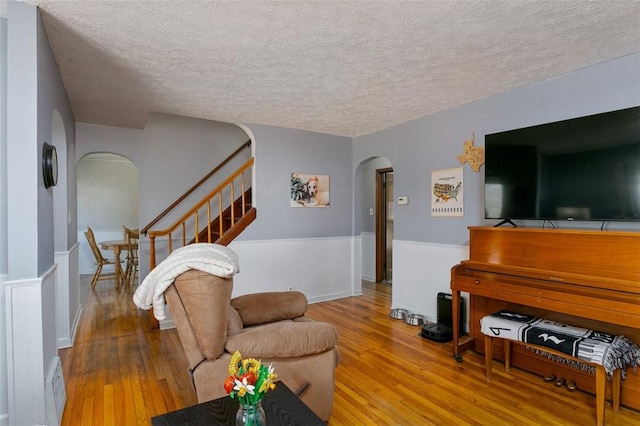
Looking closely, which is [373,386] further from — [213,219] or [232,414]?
[213,219]

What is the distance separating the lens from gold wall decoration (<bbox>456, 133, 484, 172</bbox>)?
3.40m

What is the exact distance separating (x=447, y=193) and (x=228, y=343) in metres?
2.89

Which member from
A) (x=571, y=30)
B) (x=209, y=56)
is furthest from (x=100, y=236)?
(x=571, y=30)

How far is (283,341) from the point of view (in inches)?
70.4

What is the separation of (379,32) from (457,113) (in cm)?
190

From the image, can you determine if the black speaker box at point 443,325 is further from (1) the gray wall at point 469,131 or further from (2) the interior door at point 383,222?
(2) the interior door at point 383,222

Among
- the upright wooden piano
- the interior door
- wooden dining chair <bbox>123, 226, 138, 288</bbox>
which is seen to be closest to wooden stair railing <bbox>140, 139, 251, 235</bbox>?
wooden dining chair <bbox>123, 226, 138, 288</bbox>

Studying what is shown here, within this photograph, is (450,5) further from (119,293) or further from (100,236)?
(100,236)

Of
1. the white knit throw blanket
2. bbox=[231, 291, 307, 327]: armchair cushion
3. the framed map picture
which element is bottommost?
bbox=[231, 291, 307, 327]: armchair cushion

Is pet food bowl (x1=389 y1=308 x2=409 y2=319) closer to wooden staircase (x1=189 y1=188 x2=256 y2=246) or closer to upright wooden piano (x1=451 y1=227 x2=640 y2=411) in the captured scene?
upright wooden piano (x1=451 y1=227 x2=640 y2=411)

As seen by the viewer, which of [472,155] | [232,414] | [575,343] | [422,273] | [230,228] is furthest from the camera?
[230,228]

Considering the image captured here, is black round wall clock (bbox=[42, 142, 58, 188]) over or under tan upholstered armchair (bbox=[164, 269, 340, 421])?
over

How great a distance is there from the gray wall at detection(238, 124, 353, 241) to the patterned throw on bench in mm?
2765

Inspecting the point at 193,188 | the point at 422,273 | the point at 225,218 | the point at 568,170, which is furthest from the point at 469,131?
the point at 193,188
